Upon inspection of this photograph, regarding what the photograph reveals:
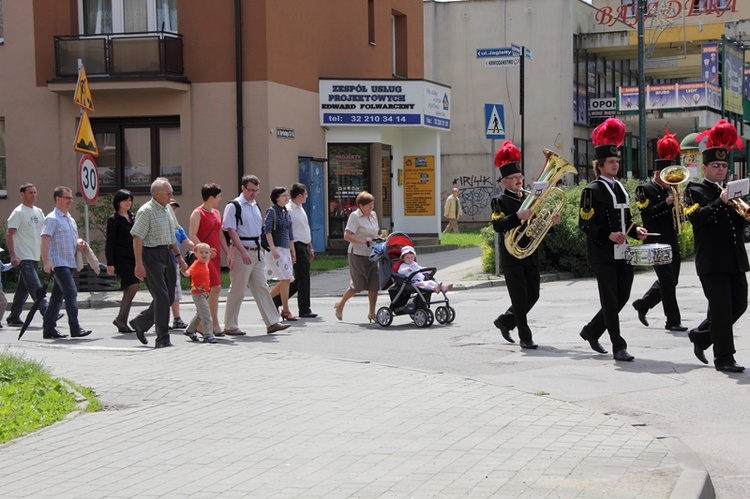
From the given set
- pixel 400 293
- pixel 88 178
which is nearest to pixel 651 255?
pixel 400 293

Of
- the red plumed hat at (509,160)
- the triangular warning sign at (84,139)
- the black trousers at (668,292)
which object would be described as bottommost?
the black trousers at (668,292)

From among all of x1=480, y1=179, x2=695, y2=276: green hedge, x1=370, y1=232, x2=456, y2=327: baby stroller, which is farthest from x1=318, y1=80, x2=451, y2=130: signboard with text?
x1=370, y1=232, x2=456, y2=327: baby stroller

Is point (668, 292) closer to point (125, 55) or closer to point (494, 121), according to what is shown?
A: point (494, 121)

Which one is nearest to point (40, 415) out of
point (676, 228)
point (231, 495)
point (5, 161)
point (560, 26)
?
point (231, 495)

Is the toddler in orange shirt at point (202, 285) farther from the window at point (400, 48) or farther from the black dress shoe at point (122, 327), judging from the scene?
the window at point (400, 48)

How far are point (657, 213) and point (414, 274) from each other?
3.13 meters

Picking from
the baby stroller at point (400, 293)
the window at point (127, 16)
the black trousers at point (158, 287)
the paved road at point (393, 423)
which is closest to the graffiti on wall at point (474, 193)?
the window at point (127, 16)

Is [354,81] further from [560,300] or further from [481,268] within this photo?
[560,300]

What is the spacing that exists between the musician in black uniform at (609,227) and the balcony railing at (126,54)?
52.6 feet

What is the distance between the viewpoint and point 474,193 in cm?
4322

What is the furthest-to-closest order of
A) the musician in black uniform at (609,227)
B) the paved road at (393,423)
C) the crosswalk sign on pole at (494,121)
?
1. the crosswalk sign on pole at (494,121)
2. the musician in black uniform at (609,227)
3. the paved road at (393,423)

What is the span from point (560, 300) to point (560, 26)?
27.8 metres

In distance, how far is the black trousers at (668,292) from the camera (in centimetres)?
1209

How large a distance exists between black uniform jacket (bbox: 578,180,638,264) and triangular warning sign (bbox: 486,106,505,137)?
11.0 metres
